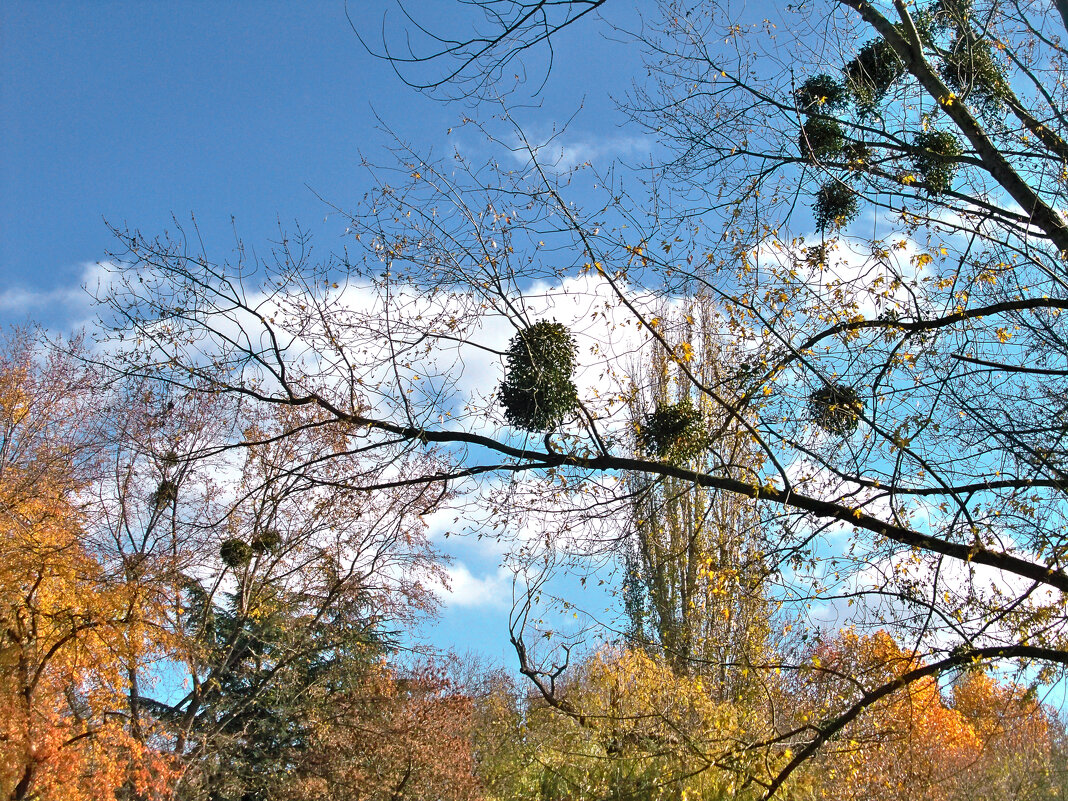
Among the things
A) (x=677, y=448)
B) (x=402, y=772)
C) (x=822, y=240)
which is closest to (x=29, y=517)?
(x=402, y=772)

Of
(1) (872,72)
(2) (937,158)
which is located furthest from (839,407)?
(1) (872,72)

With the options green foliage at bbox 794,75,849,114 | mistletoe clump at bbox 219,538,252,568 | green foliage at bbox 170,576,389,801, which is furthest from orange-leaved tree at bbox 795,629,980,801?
green foliage at bbox 170,576,389,801

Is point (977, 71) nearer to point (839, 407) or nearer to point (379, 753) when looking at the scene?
point (839, 407)

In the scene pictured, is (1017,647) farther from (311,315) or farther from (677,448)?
(311,315)

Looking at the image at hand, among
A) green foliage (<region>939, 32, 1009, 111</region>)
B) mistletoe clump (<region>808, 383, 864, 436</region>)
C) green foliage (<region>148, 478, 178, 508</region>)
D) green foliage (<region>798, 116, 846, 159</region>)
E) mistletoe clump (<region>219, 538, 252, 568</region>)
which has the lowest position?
mistletoe clump (<region>808, 383, 864, 436</region>)

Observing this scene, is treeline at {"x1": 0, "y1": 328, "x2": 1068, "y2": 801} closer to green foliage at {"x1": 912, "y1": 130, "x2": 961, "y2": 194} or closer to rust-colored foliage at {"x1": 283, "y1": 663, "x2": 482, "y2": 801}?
rust-colored foliage at {"x1": 283, "y1": 663, "x2": 482, "y2": 801}

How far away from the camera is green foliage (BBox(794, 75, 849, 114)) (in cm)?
539

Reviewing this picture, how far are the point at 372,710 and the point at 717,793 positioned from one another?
9.08 m

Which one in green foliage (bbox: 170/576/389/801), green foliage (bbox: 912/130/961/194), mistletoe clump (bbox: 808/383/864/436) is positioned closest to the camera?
mistletoe clump (bbox: 808/383/864/436)

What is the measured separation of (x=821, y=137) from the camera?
5.19 meters

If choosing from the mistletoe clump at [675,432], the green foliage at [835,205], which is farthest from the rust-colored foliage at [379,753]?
the green foliage at [835,205]

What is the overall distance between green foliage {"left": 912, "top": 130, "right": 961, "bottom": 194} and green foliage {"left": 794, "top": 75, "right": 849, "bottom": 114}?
0.65 metres

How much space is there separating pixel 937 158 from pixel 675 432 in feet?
7.68

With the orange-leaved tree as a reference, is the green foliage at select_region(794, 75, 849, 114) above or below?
above
